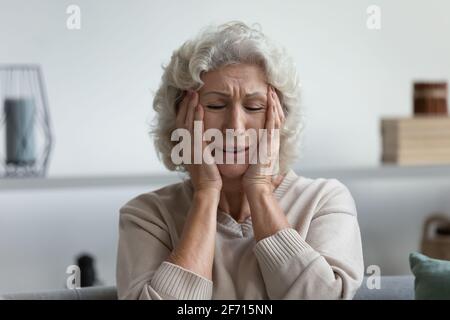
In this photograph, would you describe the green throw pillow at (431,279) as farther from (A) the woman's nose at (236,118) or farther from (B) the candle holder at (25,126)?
(B) the candle holder at (25,126)

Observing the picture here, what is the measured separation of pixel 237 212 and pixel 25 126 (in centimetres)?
89

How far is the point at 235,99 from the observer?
1.18 metres

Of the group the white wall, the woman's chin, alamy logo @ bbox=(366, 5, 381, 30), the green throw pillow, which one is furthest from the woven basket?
the woman's chin

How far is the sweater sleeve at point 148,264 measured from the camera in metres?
1.15

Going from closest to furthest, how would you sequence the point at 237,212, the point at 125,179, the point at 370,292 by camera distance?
the point at 237,212 → the point at 370,292 → the point at 125,179

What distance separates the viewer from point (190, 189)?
1.29 metres

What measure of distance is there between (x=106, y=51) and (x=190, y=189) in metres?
0.76

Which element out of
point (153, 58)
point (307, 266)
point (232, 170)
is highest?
point (153, 58)

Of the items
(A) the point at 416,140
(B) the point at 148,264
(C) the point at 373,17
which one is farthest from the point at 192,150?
(A) the point at 416,140

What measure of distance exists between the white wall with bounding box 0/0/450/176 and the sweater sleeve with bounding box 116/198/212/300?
A: 23.6 inches

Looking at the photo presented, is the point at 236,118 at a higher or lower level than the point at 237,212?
higher

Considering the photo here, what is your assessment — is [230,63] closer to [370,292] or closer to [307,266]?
[307,266]

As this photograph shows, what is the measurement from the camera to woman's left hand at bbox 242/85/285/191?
120 cm
